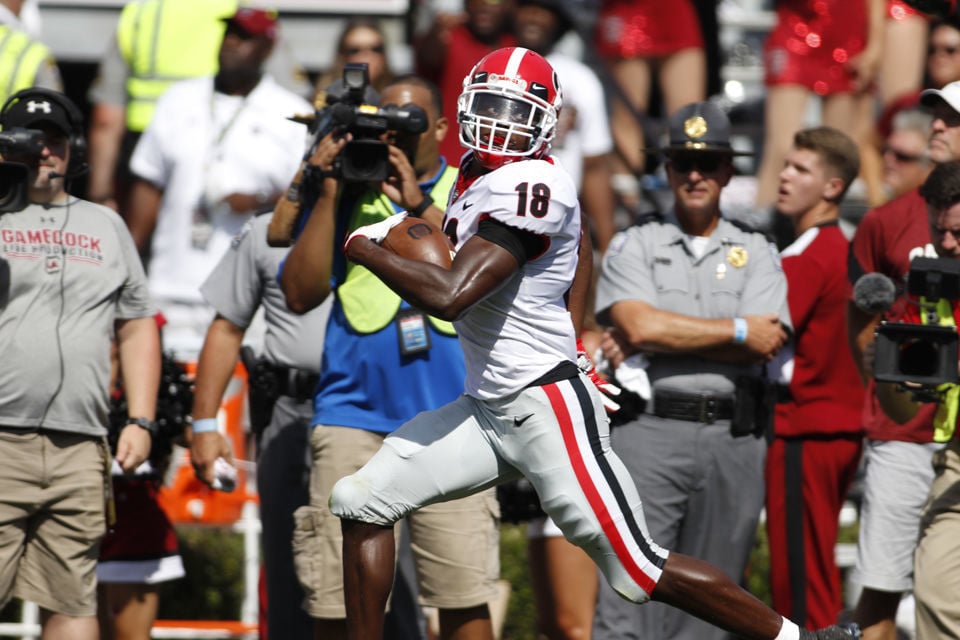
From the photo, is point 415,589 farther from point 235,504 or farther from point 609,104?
point 609,104

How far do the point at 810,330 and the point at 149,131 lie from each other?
11.8 ft

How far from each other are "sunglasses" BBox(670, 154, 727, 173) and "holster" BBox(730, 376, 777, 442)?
871 mm

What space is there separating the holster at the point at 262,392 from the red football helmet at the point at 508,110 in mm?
1845

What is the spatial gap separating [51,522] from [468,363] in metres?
1.83

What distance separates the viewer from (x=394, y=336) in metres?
6.40

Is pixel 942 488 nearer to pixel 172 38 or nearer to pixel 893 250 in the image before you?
pixel 893 250

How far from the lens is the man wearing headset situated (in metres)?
6.33

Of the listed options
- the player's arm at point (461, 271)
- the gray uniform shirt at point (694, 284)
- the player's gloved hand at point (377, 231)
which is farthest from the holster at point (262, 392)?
the player's arm at point (461, 271)

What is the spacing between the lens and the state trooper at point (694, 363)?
22.6 feet

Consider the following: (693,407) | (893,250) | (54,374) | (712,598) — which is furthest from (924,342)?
(54,374)

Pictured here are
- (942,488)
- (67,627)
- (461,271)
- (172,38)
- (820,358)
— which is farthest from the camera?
(172,38)

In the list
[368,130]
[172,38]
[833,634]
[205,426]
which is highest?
[172,38]

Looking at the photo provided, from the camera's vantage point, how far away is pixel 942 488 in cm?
631

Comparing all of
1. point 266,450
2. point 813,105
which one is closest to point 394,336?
point 266,450
